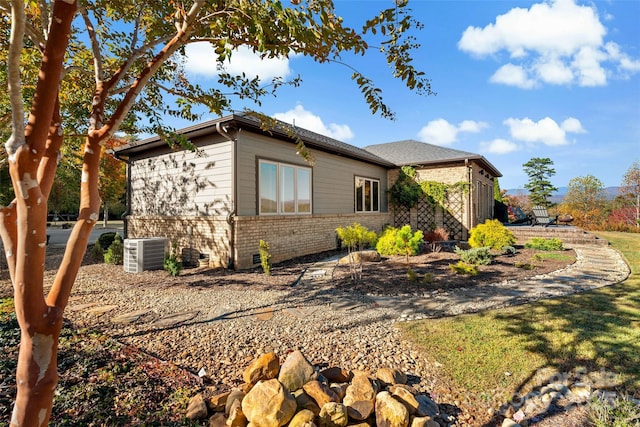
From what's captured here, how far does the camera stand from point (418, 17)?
2.15 meters

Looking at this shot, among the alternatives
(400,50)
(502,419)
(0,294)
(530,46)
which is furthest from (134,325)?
(530,46)

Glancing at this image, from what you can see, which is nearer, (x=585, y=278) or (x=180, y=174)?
(x=585, y=278)

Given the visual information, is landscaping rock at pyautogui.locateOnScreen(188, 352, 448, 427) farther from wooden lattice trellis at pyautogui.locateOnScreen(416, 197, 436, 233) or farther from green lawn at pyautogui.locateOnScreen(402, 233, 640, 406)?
wooden lattice trellis at pyautogui.locateOnScreen(416, 197, 436, 233)

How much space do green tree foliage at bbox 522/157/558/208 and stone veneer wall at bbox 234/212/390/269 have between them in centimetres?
2528

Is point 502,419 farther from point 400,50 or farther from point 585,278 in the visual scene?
point 585,278

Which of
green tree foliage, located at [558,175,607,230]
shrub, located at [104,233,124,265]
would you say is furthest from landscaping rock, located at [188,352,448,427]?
green tree foliage, located at [558,175,607,230]

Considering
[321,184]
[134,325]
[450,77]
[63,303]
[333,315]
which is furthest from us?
[321,184]

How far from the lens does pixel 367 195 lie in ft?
43.8

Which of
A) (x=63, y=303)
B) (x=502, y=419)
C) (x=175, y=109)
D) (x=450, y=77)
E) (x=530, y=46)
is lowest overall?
(x=502, y=419)

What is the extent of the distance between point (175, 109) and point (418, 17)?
4.49 metres

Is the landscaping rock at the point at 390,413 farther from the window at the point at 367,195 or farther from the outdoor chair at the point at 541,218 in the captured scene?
the outdoor chair at the point at 541,218

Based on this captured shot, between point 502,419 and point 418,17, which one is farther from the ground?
point 418,17

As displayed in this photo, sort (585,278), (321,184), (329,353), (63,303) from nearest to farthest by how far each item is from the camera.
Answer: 1. (63,303)
2. (329,353)
3. (585,278)
4. (321,184)

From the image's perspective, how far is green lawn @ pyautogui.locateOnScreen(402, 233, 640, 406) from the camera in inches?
104
